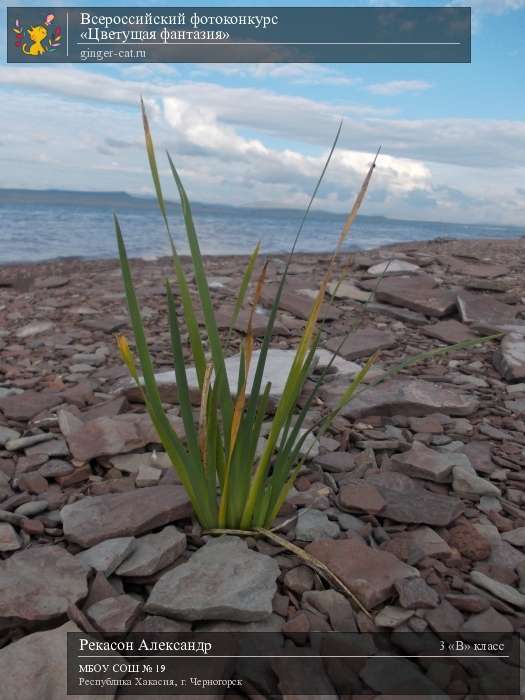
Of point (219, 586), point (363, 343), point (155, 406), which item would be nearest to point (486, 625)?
point (219, 586)

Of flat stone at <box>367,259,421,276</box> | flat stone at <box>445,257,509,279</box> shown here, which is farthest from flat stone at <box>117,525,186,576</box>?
flat stone at <box>445,257,509,279</box>

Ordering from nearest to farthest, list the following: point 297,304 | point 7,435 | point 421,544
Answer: point 421,544 < point 7,435 < point 297,304

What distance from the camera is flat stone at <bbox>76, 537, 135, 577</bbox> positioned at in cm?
166

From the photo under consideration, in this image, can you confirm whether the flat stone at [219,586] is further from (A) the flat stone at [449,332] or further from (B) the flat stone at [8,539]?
(A) the flat stone at [449,332]

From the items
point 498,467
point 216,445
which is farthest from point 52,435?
point 498,467

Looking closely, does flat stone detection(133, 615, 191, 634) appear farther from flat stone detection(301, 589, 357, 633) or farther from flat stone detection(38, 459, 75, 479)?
flat stone detection(38, 459, 75, 479)

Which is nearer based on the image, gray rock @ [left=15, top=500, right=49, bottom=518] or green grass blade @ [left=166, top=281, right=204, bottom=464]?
green grass blade @ [left=166, top=281, right=204, bottom=464]

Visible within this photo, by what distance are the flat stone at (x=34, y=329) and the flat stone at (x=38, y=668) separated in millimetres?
3273

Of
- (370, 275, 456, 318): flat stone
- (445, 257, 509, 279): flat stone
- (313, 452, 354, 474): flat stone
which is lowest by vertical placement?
(313, 452, 354, 474): flat stone

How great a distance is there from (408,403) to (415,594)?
131 cm

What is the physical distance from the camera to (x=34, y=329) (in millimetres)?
4512

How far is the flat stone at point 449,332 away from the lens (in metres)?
4.06

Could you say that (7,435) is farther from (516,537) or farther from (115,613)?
(516,537)

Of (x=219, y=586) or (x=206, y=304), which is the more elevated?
(x=206, y=304)
